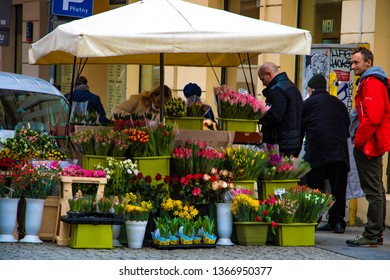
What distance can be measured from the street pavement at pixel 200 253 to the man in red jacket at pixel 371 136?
0.24 metres

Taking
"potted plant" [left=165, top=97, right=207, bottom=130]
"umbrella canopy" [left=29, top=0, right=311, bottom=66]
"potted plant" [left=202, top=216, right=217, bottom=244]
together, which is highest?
"umbrella canopy" [left=29, top=0, right=311, bottom=66]

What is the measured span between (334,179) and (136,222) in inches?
123

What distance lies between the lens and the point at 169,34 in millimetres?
10000

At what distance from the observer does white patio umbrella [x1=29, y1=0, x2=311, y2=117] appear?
9953 millimetres

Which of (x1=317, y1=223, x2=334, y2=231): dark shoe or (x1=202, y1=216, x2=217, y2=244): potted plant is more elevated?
(x1=202, y1=216, x2=217, y2=244): potted plant

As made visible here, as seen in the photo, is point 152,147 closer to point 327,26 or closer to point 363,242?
point 363,242

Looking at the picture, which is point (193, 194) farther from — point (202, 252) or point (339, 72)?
point (339, 72)

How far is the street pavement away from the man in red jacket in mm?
240

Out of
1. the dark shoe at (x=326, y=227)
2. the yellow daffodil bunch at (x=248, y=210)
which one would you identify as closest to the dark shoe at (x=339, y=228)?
the dark shoe at (x=326, y=227)

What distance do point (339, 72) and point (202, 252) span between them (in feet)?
15.9

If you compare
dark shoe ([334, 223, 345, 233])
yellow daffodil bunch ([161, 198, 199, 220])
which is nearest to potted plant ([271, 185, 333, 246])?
yellow daffodil bunch ([161, 198, 199, 220])

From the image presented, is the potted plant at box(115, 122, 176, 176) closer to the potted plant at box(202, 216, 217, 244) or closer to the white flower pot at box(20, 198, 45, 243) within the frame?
the potted plant at box(202, 216, 217, 244)

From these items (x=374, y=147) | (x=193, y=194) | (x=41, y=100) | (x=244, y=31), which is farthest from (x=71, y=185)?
(x=41, y=100)

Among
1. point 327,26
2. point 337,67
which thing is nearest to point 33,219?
point 337,67
